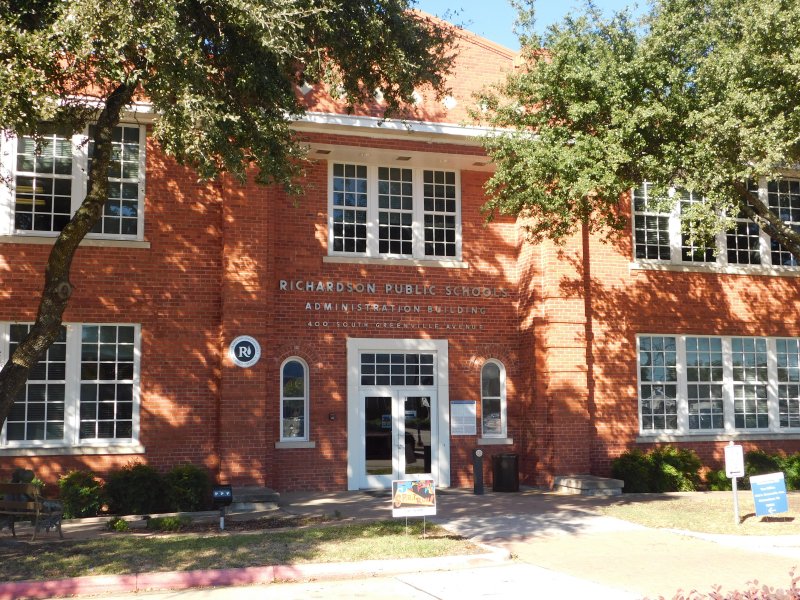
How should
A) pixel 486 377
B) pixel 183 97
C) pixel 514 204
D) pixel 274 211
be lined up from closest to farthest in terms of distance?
pixel 183 97, pixel 514 204, pixel 274 211, pixel 486 377

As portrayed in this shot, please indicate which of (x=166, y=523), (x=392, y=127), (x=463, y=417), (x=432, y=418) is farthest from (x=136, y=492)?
(x=392, y=127)

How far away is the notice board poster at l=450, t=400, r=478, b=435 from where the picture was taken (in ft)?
60.8

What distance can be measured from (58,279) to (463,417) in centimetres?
999

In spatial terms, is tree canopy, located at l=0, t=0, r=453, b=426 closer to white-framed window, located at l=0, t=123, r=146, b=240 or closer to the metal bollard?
white-framed window, located at l=0, t=123, r=146, b=240

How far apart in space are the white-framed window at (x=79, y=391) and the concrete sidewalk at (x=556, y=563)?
76.6 inches

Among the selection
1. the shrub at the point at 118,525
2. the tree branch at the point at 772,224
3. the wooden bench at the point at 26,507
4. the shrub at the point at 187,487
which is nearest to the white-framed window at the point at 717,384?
the tree branch at the point at 772,224

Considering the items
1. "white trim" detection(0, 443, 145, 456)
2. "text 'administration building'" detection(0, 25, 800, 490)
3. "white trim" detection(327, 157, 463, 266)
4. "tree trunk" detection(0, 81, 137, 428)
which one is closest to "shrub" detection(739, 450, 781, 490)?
"text 'administration building'" detection(0, 25, 800, 490)

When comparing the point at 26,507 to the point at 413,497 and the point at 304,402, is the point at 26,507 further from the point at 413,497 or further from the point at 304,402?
the point at 304,402

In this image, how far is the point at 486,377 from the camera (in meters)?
19.2

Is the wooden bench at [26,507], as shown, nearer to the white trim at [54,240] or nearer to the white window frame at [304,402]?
the white trim at [54,240]

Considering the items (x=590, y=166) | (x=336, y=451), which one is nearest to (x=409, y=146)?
(x=590, y=166)

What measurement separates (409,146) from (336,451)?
653cm

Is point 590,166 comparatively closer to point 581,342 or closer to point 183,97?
point 581,342

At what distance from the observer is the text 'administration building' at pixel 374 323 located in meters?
16.1
